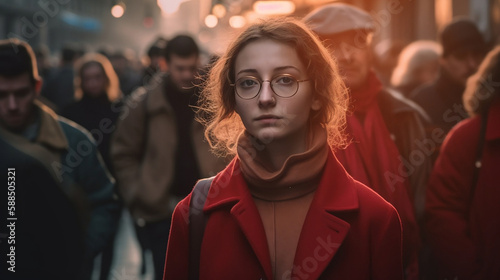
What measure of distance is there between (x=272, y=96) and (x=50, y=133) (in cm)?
208

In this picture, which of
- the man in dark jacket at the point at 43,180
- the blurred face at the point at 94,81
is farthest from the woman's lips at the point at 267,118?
the blurred face at the point at 94,81

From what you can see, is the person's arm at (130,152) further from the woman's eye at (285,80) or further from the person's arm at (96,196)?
the woman's eye at (285,80)

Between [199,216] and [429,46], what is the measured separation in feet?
19.1

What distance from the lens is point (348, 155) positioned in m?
3.62

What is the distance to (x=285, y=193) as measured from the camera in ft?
8.22

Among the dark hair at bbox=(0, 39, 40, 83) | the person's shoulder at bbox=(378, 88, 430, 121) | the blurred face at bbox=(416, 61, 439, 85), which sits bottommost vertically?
the person's shoulder at bbox=(378, 88, 430, 121)

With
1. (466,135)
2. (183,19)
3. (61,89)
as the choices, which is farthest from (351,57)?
(183,19)

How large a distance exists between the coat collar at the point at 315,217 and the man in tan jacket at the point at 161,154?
291cm

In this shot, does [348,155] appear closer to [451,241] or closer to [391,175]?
[391,175]

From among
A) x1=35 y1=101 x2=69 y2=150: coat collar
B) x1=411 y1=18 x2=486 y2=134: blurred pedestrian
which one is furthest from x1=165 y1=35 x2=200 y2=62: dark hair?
x1=411 y1=18 x2=486 y2=134: blurred pedestrian

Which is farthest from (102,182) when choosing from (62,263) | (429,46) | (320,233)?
(429,46)

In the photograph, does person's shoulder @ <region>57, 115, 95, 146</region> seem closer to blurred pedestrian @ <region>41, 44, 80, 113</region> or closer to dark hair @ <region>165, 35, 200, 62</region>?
dark hair @ <region>165, 35, 200, 62</region>

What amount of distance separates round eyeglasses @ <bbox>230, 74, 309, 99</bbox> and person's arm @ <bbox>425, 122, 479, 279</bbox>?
179cm

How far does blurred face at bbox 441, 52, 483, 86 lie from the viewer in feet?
19.7
